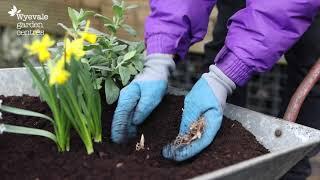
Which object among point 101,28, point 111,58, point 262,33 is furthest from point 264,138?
point 101,28

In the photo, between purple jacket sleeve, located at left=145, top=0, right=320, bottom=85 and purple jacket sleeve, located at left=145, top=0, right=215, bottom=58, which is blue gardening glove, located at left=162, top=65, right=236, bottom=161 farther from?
purple jacket sleeve, located at left=145, top=0, right=215, bottom=58

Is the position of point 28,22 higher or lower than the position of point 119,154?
higher

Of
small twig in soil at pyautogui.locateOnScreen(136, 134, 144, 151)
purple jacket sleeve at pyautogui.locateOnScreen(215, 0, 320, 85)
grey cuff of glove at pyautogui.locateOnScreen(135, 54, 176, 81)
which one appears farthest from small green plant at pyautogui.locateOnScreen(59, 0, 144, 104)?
purple jacket sleeve at pyautogui.locateOnScreen(215, 0, 320, 85)

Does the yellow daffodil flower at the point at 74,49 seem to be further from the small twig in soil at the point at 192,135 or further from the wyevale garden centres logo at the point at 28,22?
the wyevale garden centres logo at the point at 28,22

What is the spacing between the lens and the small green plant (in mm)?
1551

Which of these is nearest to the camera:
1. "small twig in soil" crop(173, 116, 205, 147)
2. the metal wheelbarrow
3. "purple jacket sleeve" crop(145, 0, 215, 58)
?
the metal wheelbarrow

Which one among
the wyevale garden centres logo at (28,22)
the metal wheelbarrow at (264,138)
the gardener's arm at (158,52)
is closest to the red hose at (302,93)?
the metal wheelbarrow at (264,138)

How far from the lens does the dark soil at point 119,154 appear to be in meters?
1.19

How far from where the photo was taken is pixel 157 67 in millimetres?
1551

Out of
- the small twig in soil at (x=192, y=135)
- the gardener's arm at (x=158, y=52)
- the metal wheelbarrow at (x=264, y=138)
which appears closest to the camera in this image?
the metal wheelbarrow at (x=264, y=138)

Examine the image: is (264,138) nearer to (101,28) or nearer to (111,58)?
(111,58)

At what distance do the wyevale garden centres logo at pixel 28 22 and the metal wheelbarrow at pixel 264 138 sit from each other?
18 centimetres

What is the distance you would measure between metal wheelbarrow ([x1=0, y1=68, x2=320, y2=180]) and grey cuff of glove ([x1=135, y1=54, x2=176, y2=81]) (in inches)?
7.0

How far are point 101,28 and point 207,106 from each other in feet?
3.16
